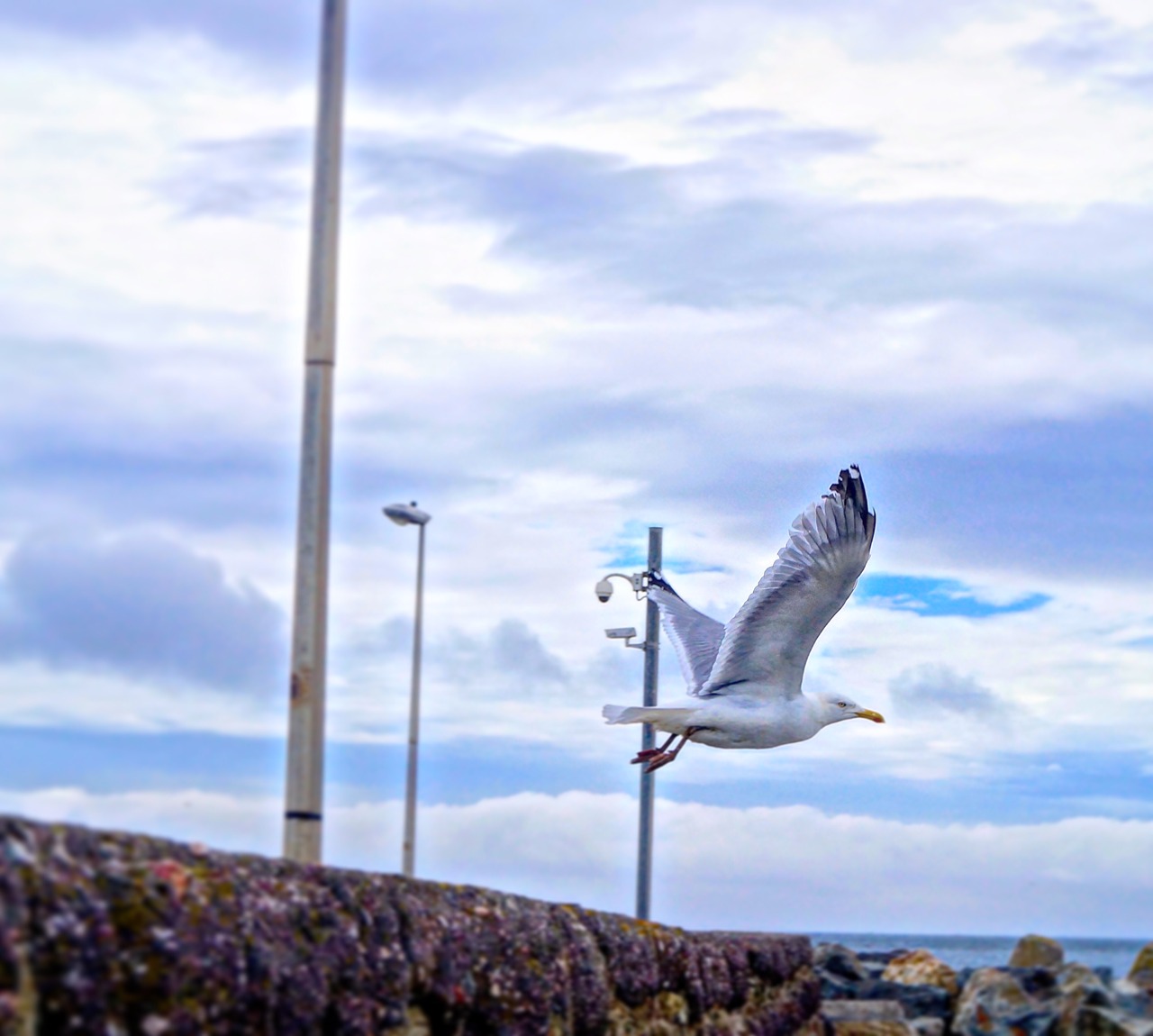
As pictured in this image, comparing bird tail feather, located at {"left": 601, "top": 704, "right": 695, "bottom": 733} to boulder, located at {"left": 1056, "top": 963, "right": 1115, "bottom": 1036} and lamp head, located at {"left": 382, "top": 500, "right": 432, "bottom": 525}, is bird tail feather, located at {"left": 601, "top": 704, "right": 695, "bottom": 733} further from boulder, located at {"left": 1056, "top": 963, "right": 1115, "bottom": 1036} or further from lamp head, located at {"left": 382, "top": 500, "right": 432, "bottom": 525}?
lamp head, located at {"left": 382, "top": 500, "right": 432, "bottom": 525}

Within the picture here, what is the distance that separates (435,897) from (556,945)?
0.80 meters

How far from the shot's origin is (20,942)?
10.7 ft

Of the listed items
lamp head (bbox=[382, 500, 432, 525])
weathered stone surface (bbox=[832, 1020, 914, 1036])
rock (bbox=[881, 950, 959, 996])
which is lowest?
weathered stone surface (bbox=[832, 1020, 914, 1036])

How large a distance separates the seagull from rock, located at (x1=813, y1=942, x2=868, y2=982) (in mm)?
1796

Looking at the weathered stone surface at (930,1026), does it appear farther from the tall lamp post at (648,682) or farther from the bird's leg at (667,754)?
the tall lamp post at (648,682)

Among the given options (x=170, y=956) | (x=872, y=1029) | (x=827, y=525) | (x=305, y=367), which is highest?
(x=827, y=525)

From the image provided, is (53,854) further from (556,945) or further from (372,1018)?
(556,945)

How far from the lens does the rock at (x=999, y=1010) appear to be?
33.4 ft

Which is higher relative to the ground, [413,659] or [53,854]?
[413,659]

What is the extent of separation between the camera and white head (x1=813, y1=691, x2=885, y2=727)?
1402 cm

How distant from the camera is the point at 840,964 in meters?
13.4

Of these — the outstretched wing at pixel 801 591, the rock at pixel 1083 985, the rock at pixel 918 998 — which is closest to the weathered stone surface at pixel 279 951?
the rock at pixel 1083 985

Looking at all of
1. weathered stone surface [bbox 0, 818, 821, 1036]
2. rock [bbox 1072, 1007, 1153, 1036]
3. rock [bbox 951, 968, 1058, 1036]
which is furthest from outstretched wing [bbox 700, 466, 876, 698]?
weathered stone surface [bbox 0, 818, 821, 1036]

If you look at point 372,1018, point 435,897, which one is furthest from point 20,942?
point 435,897
